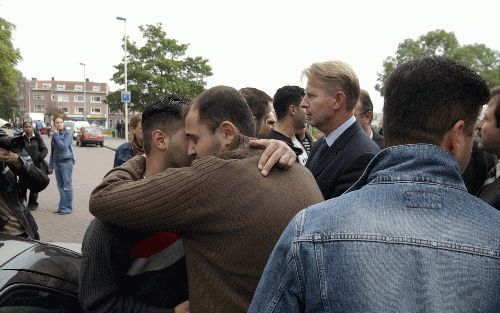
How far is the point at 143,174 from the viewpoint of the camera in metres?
1.98

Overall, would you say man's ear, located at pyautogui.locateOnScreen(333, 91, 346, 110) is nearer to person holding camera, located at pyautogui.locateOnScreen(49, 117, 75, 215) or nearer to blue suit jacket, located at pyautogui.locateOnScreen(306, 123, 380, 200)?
blue suit jacket, located at pyautogui.locateOnScreen(306, 123, 380, 200)

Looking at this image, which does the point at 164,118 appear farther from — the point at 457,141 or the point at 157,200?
the point at 457,141

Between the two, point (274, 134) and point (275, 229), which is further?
point (274, 134)

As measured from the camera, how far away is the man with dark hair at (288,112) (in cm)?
444

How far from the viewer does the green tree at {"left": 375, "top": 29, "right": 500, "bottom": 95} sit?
54.7 meters

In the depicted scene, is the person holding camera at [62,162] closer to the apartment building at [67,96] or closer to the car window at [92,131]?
the car window at [92,131]

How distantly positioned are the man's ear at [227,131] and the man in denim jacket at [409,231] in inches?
27.6

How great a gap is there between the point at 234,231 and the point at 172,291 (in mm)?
438

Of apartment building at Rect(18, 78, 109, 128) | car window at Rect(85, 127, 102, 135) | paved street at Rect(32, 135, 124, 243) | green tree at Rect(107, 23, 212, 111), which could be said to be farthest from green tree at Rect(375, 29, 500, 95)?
apartment building at Rect(18, 78, 109, 128)

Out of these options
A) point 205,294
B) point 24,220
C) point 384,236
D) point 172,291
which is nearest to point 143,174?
point 172,291

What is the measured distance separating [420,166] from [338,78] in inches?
80.3

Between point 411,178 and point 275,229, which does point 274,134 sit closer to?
point 275,229

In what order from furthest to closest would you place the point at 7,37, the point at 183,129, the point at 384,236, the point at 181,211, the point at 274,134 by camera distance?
the point at 7,37 < the point at 274,134 < the point at 183,129 < the point at 181,211 < the point at 384,236

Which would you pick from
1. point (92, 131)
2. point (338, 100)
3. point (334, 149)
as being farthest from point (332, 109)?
point (92, 131)
